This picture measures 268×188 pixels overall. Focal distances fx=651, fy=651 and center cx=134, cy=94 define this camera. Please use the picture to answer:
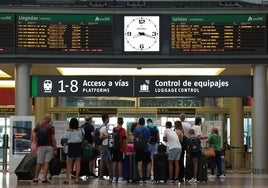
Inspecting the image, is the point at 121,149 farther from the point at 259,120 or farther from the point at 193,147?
Result: the point at 259,120

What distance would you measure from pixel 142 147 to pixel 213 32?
547 centimetres

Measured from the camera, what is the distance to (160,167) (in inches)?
635

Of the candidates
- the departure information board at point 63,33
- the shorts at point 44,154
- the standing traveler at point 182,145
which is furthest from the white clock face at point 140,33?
the shorts at point 44,154

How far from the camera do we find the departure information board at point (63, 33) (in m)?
19.5

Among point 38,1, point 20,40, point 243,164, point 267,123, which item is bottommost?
point 243,164

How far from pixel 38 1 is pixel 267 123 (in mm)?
8062

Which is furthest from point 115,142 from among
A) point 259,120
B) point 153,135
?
point 259,120

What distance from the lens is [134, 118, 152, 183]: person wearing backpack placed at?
15648 mm

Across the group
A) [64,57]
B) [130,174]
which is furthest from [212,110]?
[130,174]

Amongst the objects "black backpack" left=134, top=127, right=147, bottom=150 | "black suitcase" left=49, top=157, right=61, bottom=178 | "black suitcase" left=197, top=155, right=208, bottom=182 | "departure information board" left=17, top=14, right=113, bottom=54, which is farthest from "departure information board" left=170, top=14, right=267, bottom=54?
"black suitcase" left=49, top=157, right=61, bottom=178

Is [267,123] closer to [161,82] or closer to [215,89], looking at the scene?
[215,89]

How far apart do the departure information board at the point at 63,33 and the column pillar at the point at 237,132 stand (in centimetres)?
721

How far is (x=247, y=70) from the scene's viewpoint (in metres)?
22.1

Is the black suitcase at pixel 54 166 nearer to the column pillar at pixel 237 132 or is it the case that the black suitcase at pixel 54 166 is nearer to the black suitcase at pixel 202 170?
the black suitcase at pixel 202 170
